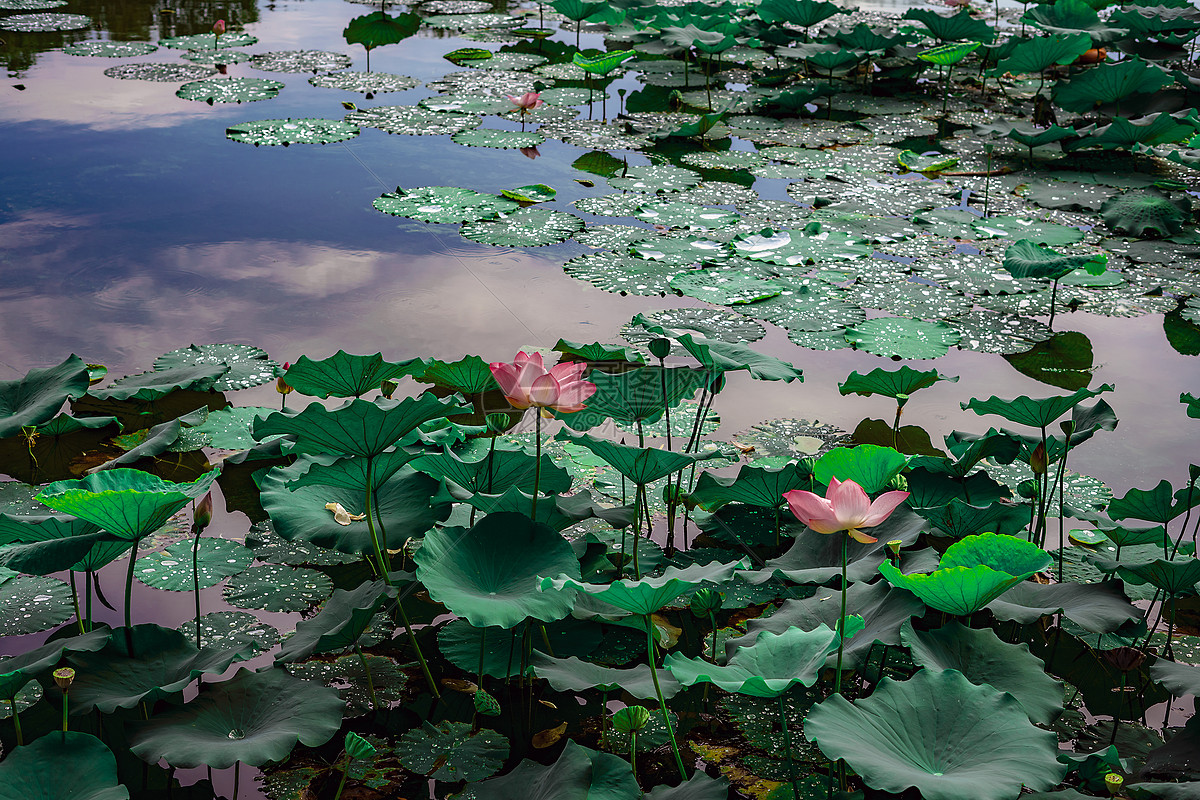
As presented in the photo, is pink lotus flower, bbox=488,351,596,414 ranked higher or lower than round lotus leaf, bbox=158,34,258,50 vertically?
lower

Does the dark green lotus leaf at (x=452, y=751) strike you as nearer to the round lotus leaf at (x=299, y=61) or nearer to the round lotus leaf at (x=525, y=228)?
the round lotus leaf at (x=525, y=228)

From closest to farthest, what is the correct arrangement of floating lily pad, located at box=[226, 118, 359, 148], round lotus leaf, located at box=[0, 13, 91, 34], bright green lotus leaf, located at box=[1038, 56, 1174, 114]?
1. floating lily pad, located at box=[226, 118, 359, 148]
2. bright green lotus leaf, located at box=[1038, 56, 1174, 114]
3. round lotus leaf, located at box=[0, 13, 91, 34]

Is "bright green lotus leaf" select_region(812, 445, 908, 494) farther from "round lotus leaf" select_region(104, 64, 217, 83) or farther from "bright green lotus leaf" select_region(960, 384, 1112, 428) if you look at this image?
"round lotus leaf" select_region(104, 64, 217, 83)

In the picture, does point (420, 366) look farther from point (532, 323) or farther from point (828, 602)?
point (532, 323)

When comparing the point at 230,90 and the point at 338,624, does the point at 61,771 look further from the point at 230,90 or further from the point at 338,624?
the point at 230,90

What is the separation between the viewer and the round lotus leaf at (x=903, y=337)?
10.1ft

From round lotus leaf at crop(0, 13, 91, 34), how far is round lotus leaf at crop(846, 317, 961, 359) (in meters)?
6.41

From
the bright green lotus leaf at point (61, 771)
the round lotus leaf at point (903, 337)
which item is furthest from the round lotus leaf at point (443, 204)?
the bright green lotus leaf at point (61, 771)

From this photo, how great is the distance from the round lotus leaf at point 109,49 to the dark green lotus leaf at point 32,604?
17.5 ft

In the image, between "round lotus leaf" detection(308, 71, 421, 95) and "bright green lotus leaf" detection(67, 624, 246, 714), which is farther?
"round lotus leaf" detection(308, 71, 421, 95)

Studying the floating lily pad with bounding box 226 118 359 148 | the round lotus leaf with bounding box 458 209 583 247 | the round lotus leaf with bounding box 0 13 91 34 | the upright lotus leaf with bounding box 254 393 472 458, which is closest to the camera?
the upright lotus leaf with bounding box 254 393 472 458

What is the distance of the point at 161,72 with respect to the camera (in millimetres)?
5836

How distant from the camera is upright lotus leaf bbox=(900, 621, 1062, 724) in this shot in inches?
58.1

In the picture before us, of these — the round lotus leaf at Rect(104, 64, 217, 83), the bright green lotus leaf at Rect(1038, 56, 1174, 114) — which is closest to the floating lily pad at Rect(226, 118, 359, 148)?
the round lotus leaf at Rect(104, 64, 217, 83)
